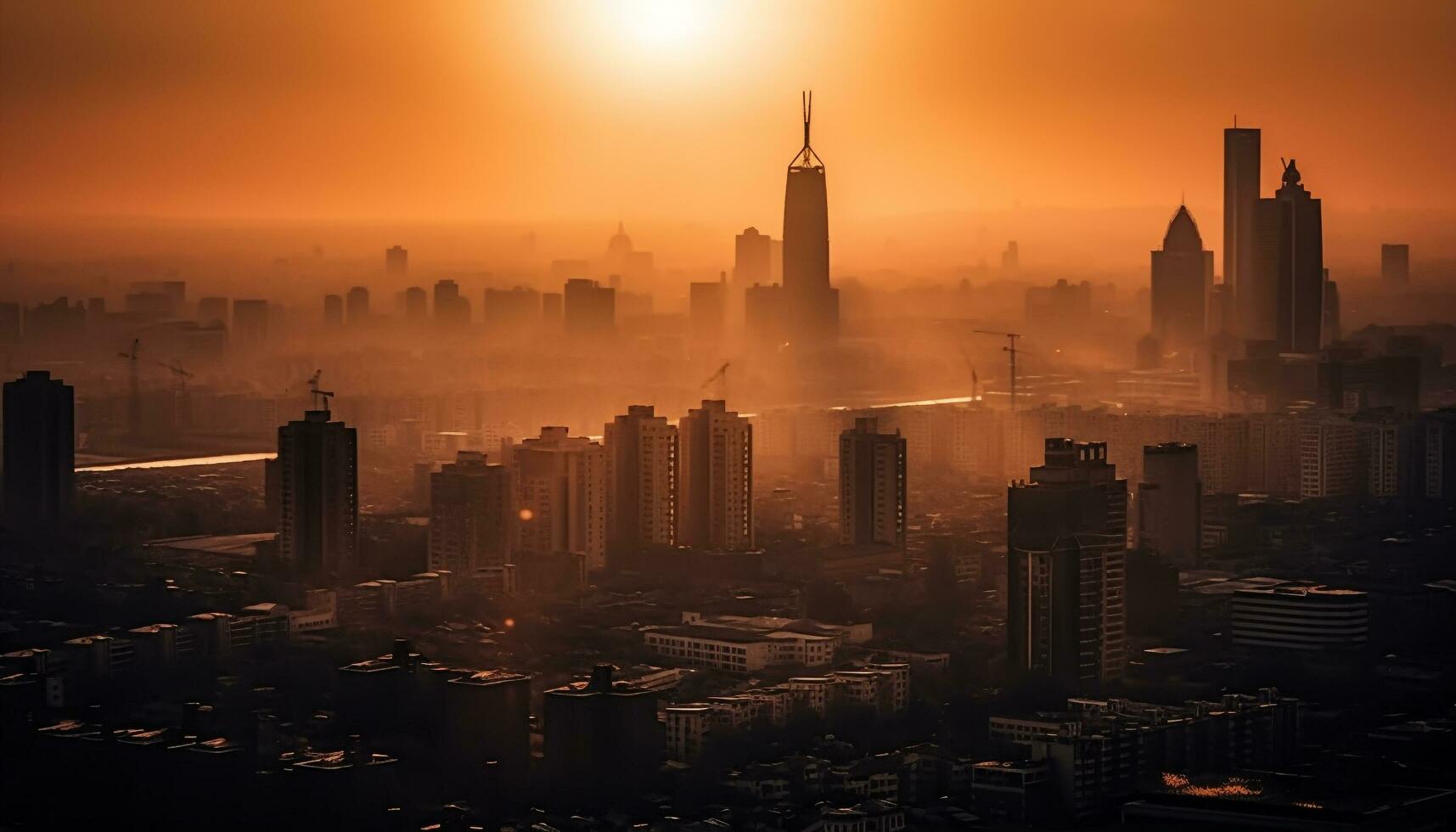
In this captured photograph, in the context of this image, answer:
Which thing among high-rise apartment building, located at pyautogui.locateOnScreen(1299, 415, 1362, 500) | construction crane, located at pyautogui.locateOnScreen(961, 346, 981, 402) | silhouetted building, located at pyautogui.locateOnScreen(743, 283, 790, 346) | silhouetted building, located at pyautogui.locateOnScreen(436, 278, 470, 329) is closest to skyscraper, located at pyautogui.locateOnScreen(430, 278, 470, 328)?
silhouetted building, located at pyautogui.locateOnScreen(436, 278, 470, 329)

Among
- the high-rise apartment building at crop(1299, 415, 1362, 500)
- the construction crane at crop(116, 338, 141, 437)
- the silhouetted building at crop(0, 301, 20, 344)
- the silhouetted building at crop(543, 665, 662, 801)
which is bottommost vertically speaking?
the silhouetted building at crop(543, 665, 662, 801)

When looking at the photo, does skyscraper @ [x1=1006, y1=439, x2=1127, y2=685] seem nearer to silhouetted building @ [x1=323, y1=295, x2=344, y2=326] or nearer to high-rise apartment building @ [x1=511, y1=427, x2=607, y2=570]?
high-rise apartment building @ [x1=511, y1=427, x2=607, y2=570]

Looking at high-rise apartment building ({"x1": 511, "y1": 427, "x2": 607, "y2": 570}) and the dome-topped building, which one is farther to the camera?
the dome-topped building

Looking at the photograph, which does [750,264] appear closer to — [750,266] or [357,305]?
[750,266]

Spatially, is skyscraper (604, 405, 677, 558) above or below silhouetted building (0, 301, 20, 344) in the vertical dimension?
below

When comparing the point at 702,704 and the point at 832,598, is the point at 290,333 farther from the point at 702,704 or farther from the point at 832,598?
the point at 702,704

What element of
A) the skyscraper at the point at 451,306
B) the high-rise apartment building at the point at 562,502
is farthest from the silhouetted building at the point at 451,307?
the high-rise apartment building at the point at 562,502

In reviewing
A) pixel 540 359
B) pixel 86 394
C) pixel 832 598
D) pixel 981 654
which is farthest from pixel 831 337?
pixel 981 654
